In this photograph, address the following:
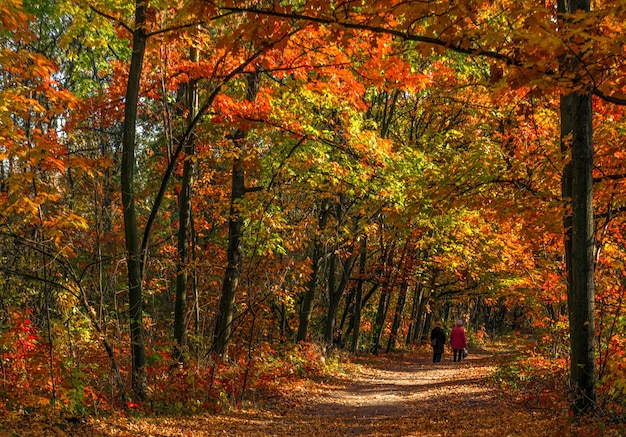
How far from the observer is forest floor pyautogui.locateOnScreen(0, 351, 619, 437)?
6.62m

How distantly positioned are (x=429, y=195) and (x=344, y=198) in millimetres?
9438

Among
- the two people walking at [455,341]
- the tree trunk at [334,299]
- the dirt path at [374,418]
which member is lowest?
the dirt path at [374,418]

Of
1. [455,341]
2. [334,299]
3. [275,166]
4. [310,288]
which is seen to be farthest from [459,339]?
[275,166]

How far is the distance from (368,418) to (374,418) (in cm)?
12

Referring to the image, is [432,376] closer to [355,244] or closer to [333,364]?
[333,364]

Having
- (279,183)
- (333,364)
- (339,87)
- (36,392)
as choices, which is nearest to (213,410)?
(36,392)

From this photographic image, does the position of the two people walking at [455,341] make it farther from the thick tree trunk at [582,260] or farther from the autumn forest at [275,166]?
the thick tree trunk at [582,260]

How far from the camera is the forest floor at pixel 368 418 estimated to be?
6.62 m

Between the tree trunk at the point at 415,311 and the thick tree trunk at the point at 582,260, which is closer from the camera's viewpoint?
the thick tree trunk at the point at 582,260

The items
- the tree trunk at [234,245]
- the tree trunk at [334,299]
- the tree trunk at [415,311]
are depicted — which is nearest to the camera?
the tree trunk at [234,245]

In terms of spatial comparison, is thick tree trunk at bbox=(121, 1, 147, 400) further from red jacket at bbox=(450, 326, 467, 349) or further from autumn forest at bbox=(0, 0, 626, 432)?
red jacket at bbox=(450, 326, 467, 349)

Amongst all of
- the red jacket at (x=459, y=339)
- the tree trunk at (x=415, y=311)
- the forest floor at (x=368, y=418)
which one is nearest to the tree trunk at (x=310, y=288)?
the forest floor at (x=368, y=418)

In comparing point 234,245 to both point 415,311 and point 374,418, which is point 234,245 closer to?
point 374,418

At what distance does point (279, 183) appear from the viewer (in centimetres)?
1169
